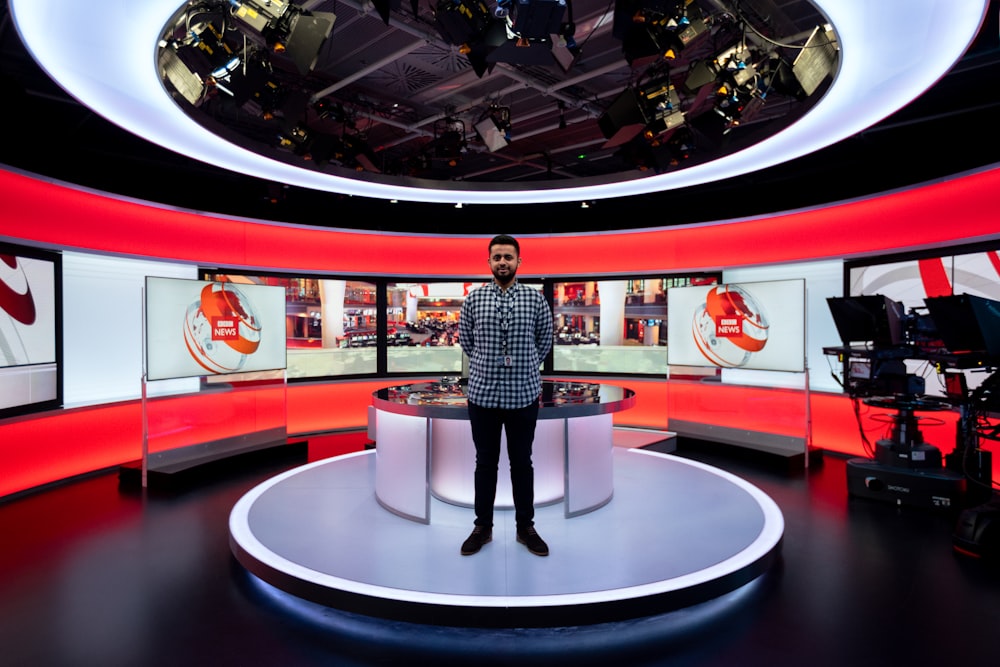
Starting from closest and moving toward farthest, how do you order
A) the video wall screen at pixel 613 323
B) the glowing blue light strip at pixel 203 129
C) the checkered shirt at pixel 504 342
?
the glowing blue light strip at pixel 203 129, the checkered shirt at pixel 504 342, the video wall screen at pixel 613 323

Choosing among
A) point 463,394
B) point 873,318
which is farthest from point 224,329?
point 873,318

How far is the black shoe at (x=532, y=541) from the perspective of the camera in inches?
114

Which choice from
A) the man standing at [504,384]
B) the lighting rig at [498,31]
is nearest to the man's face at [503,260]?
the man standing at [504,384]

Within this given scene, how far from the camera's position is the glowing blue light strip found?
2666 millimetres

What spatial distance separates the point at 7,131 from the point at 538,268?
18.1ft

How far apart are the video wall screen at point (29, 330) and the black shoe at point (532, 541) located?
163 inches

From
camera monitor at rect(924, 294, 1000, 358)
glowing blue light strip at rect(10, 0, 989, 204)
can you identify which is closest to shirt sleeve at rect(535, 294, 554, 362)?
glowing blue light strip at rect(10, 0, 989, 204)

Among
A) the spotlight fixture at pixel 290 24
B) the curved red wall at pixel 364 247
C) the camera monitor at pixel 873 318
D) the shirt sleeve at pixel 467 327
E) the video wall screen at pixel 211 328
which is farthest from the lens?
the video wall screen at pixel 211 328

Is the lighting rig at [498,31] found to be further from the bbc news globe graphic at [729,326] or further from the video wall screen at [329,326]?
the video wall screen at [329,326]

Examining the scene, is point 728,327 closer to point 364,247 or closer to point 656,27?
point 656,27

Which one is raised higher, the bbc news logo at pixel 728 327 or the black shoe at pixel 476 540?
the bbc news logo at pixel 728 327

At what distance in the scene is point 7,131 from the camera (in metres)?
4.16

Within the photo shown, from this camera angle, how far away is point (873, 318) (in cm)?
426

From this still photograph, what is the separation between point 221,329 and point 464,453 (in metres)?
3.35
